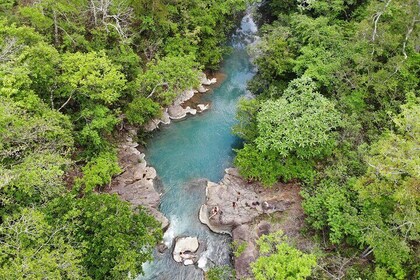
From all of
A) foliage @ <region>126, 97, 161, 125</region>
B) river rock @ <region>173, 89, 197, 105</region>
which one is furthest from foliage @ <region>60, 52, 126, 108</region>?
river rock @ <region>173, 89, 197, 105</region>

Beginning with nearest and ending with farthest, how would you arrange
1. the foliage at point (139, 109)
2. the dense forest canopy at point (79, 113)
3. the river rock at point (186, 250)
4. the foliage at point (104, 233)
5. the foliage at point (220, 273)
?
the dense forest canopy at point (79, 113)
the foliage at point (104, 233)
the foliage at point (220, 273)
the river rock at point (186, 250)
the foliage at point (139, 109)

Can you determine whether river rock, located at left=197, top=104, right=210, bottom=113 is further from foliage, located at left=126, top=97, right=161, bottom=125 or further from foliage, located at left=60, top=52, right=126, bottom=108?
foliage, located at left=60, top=52, right=126, bottom=108

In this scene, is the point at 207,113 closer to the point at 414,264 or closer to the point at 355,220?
the point at 355,220

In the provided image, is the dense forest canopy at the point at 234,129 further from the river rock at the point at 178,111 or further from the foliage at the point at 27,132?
the river rock at the point at 178,111

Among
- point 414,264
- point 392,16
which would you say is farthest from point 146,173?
point 392,16

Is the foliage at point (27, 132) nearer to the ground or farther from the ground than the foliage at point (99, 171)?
farther from the ground

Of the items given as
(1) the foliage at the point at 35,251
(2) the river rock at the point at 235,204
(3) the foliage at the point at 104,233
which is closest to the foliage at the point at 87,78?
(3) the foliage at the point at 104,233
